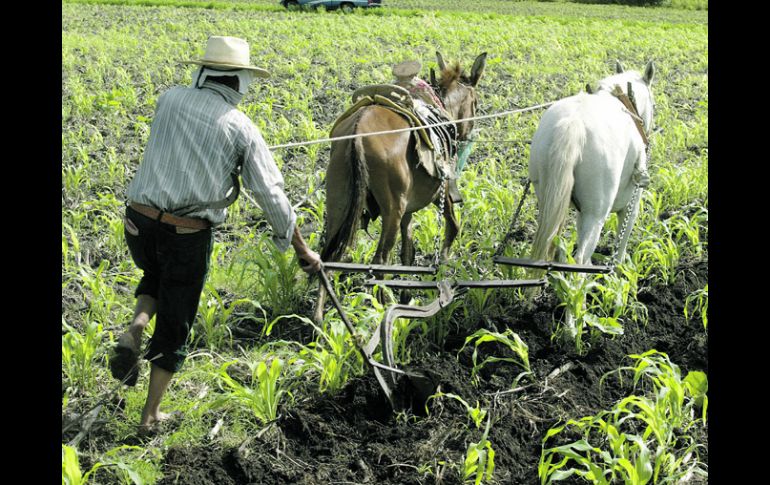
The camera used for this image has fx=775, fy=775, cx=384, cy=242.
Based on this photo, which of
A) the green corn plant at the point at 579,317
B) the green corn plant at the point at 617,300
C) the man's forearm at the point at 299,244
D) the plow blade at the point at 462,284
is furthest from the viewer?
the green corn plant at the point at 617,300

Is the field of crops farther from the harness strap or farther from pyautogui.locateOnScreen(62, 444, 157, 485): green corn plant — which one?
the harness strap

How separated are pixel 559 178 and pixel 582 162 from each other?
26cm

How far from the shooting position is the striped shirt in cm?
381

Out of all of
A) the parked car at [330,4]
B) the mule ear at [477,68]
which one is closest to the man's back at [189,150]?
the mule ear at [477,68]

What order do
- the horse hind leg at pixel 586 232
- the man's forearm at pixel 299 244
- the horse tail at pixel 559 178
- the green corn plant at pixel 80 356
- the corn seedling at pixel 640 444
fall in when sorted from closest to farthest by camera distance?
the corn seedling at pixel 640 444 → the man's forearm at pixel 299 244 → the green corn plant at pixel 80 356 → the horse tail at pixel 559 178 → the horse hind leg at pixel 586 232

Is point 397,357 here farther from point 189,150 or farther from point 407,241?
point 189,150

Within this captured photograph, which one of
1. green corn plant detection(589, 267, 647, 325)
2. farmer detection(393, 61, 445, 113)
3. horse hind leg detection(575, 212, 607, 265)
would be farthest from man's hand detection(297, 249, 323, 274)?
farmer detection(393, 61, 445, 113)

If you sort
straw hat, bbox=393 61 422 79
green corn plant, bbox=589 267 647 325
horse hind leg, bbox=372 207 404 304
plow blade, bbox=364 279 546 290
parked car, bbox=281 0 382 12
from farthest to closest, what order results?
1. parked car, bbox=281 0 382 12
2. straw hat, bbox=393 61 422 79
3. horse hind leg, bbox=372 207 404 304
4. green corn plant, bbox=589 267 647 325
5. plow blade, bbox=364 279 546 290

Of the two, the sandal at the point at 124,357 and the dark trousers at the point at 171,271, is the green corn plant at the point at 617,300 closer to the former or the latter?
the dark trousers at the point at 171,271

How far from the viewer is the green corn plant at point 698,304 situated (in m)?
5.30

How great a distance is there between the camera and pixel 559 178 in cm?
514

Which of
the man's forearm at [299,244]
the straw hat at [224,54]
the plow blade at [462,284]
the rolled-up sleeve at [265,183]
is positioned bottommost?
the plow blade at [462,284]

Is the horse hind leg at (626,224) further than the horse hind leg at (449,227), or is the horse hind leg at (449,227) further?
the horse hind leg at (449,227)

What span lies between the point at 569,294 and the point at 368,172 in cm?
160
